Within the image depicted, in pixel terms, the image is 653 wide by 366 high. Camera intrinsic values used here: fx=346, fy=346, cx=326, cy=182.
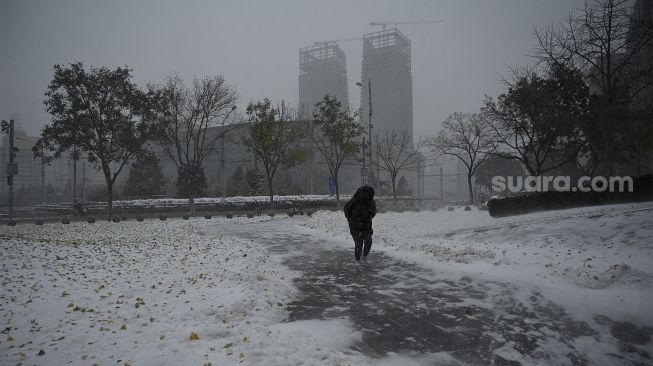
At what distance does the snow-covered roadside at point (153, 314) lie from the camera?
3.61m

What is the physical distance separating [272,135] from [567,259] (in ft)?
77.0

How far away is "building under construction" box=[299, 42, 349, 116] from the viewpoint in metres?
184

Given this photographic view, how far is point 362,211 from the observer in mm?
8109

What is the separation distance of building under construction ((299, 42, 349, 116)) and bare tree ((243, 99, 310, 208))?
151054mm

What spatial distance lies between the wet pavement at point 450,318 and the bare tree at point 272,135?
20.6m

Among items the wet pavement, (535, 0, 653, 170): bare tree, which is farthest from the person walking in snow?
(535, 0, 653, 170): bare tree

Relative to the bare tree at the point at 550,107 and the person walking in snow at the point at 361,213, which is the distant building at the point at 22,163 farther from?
the bare tree at the point at 550,107

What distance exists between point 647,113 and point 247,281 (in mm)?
22363

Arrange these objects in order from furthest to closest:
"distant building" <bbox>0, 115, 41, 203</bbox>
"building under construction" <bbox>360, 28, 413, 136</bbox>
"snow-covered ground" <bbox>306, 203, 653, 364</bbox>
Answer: "building under construction" <bbox>360, 28, 413, 136</bbox>, "distant building" <bbox>0, 115, 41, 203</bbox>, "snow-covered ground" <bbox>306, 203, 653, 364</bbox>

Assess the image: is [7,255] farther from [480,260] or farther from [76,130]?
[76,130]

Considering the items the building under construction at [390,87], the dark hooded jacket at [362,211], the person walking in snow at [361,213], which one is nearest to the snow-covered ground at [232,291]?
the person walking in snow at [361,213]

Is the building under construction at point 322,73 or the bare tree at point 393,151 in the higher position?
the building under construction at point 322,73

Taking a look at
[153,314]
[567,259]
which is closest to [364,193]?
[567,259]

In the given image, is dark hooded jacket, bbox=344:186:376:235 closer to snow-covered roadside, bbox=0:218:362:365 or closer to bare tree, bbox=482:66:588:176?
snow-covered roadside, bbox=0:218:362:365
